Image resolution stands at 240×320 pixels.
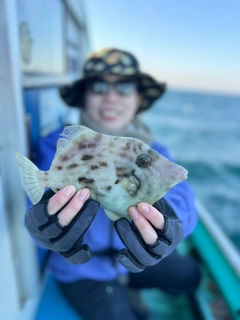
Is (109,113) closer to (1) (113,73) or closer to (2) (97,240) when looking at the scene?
(1) (113,73)

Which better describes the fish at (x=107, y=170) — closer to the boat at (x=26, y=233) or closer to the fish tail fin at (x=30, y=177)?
the fish tail fin at (x=30, y=177)

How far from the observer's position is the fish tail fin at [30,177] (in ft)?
3.25

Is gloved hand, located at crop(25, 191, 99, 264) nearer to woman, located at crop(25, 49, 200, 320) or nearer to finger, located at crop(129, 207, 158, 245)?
woman, located at crop(25, 49, 200, 320)

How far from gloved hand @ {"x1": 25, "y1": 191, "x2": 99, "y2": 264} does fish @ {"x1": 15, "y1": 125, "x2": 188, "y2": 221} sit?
6 cm

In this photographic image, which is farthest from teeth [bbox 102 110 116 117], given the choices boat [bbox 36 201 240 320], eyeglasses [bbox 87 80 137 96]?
boat [bbox 36 201 240 320]

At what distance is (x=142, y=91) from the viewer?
2264 millimetres

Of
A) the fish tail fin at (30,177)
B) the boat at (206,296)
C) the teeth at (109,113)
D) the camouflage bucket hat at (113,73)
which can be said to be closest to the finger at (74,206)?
the fish tail fin at (30,177)

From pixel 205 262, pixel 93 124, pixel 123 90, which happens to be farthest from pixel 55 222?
pixel 205 262

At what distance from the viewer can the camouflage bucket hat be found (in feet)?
6.41

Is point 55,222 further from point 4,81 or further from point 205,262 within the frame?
point 205,262

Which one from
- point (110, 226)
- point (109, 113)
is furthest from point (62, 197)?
point (109, 113)

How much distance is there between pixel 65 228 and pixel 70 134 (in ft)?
1.32

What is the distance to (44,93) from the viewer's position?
8.41ft

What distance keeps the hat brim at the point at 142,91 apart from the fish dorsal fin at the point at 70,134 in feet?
3.79
